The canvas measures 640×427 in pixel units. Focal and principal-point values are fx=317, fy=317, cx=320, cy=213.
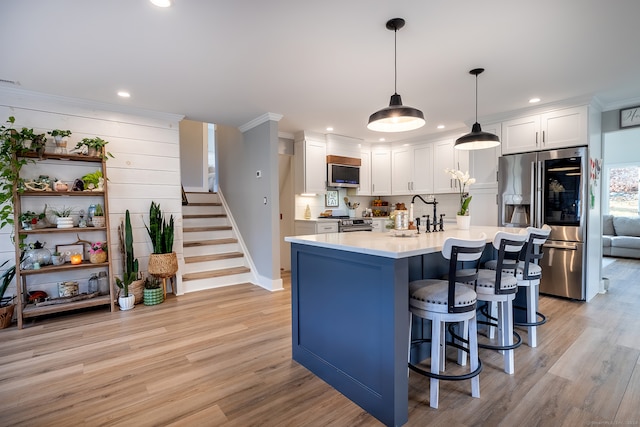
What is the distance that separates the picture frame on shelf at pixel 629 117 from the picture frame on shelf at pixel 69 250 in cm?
671

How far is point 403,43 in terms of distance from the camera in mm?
2422

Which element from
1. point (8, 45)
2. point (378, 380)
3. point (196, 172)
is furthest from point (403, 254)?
point (196, 172)

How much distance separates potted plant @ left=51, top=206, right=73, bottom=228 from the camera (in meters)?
3.45

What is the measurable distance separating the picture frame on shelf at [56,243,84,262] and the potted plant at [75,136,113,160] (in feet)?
3.54

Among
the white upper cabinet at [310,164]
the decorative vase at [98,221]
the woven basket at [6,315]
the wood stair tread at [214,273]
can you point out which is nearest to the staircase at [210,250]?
the wood stair tread at [214,273]

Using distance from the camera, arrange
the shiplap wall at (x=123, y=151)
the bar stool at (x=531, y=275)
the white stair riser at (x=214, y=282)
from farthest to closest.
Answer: the white stair riser at (x=214, y=282) → the shiplap wall at (x=123, y=151) → the bar stool at (x=531, y=275)

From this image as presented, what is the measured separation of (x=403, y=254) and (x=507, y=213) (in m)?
3.37

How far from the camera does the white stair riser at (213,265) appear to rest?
15.2 ft

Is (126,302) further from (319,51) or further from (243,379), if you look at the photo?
(319,51)

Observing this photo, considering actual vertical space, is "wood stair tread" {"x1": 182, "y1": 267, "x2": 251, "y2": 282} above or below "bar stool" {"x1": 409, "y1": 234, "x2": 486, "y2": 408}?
below

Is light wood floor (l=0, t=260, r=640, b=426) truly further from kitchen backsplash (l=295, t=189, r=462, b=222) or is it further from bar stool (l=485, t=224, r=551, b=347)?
kitchen backsplash (l=295, t=189, r=462, b=222)

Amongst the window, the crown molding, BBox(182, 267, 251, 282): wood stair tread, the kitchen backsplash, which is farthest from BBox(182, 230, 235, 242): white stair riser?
the window

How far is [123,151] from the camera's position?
3.99 m

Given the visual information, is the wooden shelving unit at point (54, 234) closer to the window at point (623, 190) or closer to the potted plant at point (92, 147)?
the potted plant at point (92, 147)
